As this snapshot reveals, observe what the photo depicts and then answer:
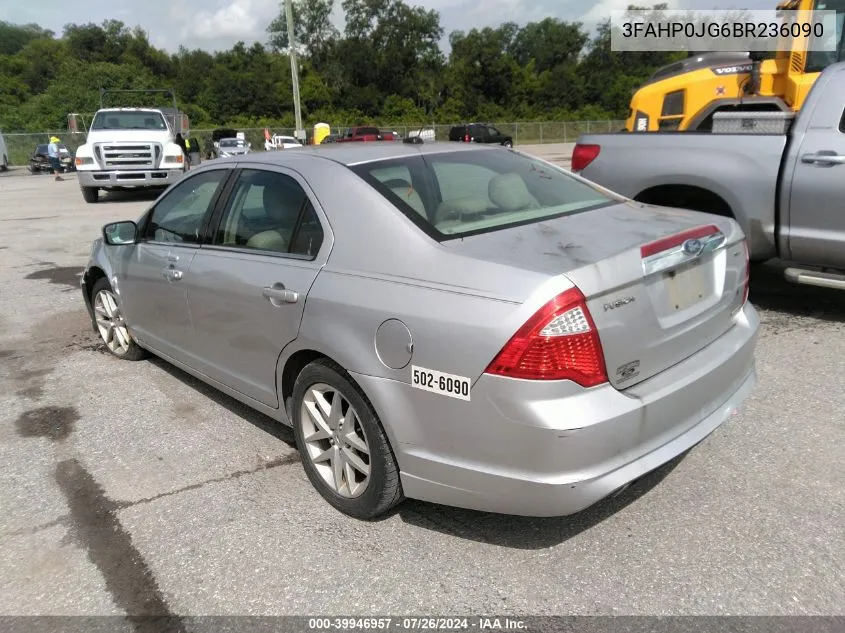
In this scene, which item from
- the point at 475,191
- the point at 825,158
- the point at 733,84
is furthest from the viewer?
the point at 733,84

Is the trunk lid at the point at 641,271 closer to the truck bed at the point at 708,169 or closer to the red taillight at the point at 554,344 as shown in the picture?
the red taillight at the point at 554,344

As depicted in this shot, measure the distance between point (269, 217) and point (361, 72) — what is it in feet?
256

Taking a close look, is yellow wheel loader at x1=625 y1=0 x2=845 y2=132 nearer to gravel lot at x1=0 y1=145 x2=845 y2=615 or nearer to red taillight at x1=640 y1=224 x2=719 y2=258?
gravel lot at x1=0 y1=145 x2=845 y2=615

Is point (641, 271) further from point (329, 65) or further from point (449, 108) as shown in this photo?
point (329, 65)

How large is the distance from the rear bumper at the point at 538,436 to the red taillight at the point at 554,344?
0.04 meters

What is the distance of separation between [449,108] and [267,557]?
7193 cm

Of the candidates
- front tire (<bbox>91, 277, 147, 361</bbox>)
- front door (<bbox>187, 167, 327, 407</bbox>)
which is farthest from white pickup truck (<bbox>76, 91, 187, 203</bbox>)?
front door (<bbox>187, 167, 327, 407</bbox>)

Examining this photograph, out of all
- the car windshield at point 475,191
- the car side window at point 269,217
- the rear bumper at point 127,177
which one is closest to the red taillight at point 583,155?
the car windshield at point 475,191

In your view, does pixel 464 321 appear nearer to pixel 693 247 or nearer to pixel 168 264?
pixel 693 247

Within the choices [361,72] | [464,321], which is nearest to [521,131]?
[361,72]

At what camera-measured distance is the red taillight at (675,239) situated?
→ 8.62ft

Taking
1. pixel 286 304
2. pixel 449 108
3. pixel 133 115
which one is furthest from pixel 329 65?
pixel 286 304

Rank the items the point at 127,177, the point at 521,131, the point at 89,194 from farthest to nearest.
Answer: the point at 521,131 → the point at 89,194 → the point at 127,177

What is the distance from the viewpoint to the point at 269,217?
348 centimetres
